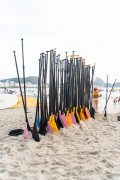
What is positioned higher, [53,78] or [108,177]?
[53,78]

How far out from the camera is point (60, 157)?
474cm

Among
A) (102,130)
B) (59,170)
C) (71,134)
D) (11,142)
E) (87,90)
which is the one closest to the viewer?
(59,170)

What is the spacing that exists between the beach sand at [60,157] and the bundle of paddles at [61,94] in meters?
0.44

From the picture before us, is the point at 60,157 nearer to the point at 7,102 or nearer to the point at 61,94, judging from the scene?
the point at 61,94

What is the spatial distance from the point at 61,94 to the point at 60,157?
10.2ft

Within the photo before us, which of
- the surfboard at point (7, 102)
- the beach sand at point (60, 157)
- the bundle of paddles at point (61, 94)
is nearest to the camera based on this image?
the beach sand at point (60, 157)

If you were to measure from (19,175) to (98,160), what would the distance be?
1.43 meters

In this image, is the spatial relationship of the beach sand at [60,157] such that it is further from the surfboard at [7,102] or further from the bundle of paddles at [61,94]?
the surfboard at [7,102]

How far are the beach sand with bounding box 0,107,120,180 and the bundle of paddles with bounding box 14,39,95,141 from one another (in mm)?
441

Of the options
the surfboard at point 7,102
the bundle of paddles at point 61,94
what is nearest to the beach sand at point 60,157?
the bundle of paddles at point 61,94

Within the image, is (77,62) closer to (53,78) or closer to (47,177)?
(53,78)

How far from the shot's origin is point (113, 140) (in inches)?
248

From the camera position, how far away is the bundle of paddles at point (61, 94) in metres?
6.32

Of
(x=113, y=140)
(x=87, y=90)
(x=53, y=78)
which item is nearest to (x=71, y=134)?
(x=113, y=140)
